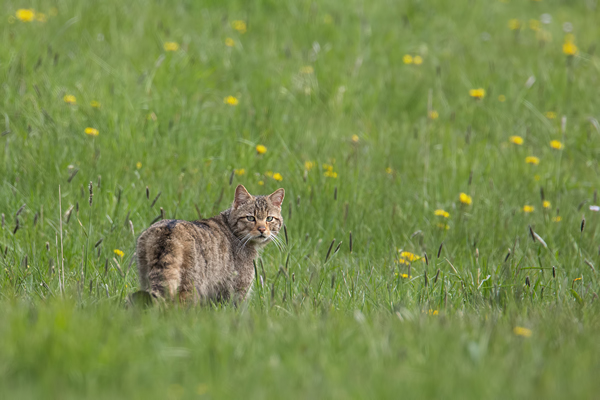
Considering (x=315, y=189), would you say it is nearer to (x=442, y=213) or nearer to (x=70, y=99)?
(x=442, y=213)

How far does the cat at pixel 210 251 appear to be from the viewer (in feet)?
12.6

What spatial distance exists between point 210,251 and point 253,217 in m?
0.67

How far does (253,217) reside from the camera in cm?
493

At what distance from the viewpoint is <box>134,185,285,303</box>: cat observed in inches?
151

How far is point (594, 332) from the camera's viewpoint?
321 centimetres

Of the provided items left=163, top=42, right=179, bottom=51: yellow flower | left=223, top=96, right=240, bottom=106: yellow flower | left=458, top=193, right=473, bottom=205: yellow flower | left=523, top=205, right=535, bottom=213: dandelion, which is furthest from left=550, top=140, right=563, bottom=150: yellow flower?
left=163, top=42, right=179, bottom=51: yellow flower

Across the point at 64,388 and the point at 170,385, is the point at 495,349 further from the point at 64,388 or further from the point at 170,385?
the point at 64,388

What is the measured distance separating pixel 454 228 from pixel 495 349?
2.70 meters

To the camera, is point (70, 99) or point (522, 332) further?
point (70, 99)

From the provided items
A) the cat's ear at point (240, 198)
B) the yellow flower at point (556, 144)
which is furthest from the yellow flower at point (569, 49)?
the cat's ear at point (240, 198)

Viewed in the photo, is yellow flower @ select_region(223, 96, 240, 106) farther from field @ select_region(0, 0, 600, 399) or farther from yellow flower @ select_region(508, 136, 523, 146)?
yellow flower @ select_region(508, 136, 523, 146)

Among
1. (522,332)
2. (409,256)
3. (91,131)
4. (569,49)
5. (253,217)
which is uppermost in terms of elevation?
(569,49)

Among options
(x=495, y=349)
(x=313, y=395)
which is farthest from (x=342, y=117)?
(x=313, y=395)

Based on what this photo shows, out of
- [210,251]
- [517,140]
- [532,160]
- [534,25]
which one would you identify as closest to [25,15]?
[210,251]
